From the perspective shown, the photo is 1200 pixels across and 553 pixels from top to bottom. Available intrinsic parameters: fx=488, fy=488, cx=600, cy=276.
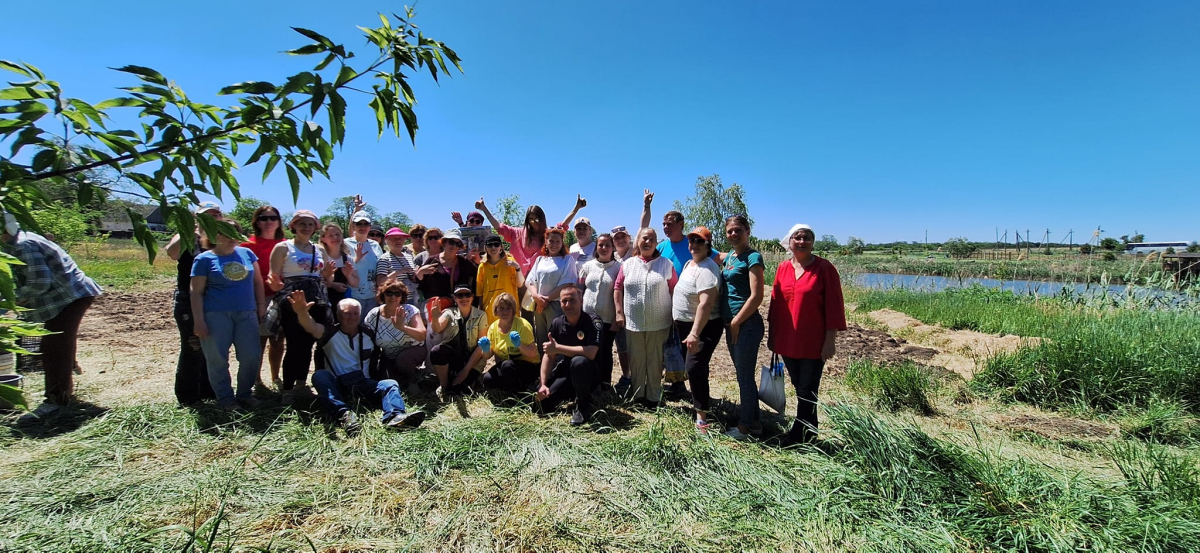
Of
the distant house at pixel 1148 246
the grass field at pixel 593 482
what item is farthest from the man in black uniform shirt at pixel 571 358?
the distant house at pixel 1148 246

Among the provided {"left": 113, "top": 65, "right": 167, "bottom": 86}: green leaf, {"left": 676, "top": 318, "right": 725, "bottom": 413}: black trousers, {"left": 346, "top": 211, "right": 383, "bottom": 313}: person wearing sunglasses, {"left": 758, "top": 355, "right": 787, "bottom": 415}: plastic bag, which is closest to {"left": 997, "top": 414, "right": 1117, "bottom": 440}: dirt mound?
{"left": 758, "top": 355, "right": 787, "bottom": 415}: plastic bag

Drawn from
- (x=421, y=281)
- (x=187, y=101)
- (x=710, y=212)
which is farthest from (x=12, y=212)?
(x=710, y=212)

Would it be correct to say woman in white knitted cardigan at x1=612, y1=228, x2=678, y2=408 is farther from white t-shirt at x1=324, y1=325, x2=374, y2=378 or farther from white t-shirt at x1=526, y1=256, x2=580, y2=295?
white t-shirt at x1=324, y1=325, x2=374, y2=378

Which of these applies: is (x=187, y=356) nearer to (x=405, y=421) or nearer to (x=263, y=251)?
(x=263, y=251)

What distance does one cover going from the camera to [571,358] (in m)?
4.04

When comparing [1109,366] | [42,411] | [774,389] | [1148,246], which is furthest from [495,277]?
[1148,246]

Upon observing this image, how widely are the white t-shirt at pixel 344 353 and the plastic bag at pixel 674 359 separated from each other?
2.52m

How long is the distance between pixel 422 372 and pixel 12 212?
4.14 meters

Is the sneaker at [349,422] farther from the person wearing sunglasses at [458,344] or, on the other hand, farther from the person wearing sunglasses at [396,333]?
the person wearing sunglasses at [458,344]

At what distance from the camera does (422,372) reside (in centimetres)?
498

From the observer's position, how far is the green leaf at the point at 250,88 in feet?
3.57

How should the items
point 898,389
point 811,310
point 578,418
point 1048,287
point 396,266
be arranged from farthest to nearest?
point 1048,287 < point 396,266 < point 898,389 < point 578,418 < point 811,310

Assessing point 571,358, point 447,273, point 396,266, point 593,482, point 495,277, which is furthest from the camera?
point 396,266

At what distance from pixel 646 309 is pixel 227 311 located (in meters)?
3.25
